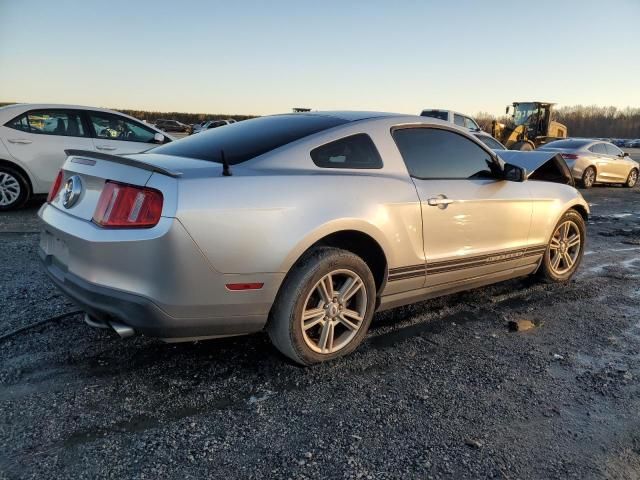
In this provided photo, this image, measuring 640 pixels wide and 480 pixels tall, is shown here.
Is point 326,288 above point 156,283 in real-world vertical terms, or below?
below

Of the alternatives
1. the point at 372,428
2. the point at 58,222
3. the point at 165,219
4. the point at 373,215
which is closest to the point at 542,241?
the point at 373,215

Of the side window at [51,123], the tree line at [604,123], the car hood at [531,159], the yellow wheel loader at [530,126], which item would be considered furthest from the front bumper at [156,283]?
the tree line at [604,123]

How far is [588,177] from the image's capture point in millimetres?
15297

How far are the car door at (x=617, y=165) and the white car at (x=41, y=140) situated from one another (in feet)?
46.3

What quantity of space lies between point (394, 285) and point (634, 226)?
24.2 ft

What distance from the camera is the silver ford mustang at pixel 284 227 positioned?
8.63 feet

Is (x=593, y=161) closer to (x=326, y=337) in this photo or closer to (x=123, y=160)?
(x=326, y=337)

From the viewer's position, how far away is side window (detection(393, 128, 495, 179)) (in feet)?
12.2

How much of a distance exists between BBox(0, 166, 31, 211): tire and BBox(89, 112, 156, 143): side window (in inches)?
50.3

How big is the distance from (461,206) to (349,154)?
3.27ft

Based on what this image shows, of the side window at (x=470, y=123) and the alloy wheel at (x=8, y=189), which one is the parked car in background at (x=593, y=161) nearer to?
the side window at (x=470, y=123)

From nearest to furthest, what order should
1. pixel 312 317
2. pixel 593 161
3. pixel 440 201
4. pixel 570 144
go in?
pixel 312 317 < pixel 440 201 < pixel 593 161 < pixel 570 144

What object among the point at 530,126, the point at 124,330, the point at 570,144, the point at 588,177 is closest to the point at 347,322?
the point at 124,330

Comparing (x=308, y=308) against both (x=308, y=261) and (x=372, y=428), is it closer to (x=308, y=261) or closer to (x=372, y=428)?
(x=308, y=261)
